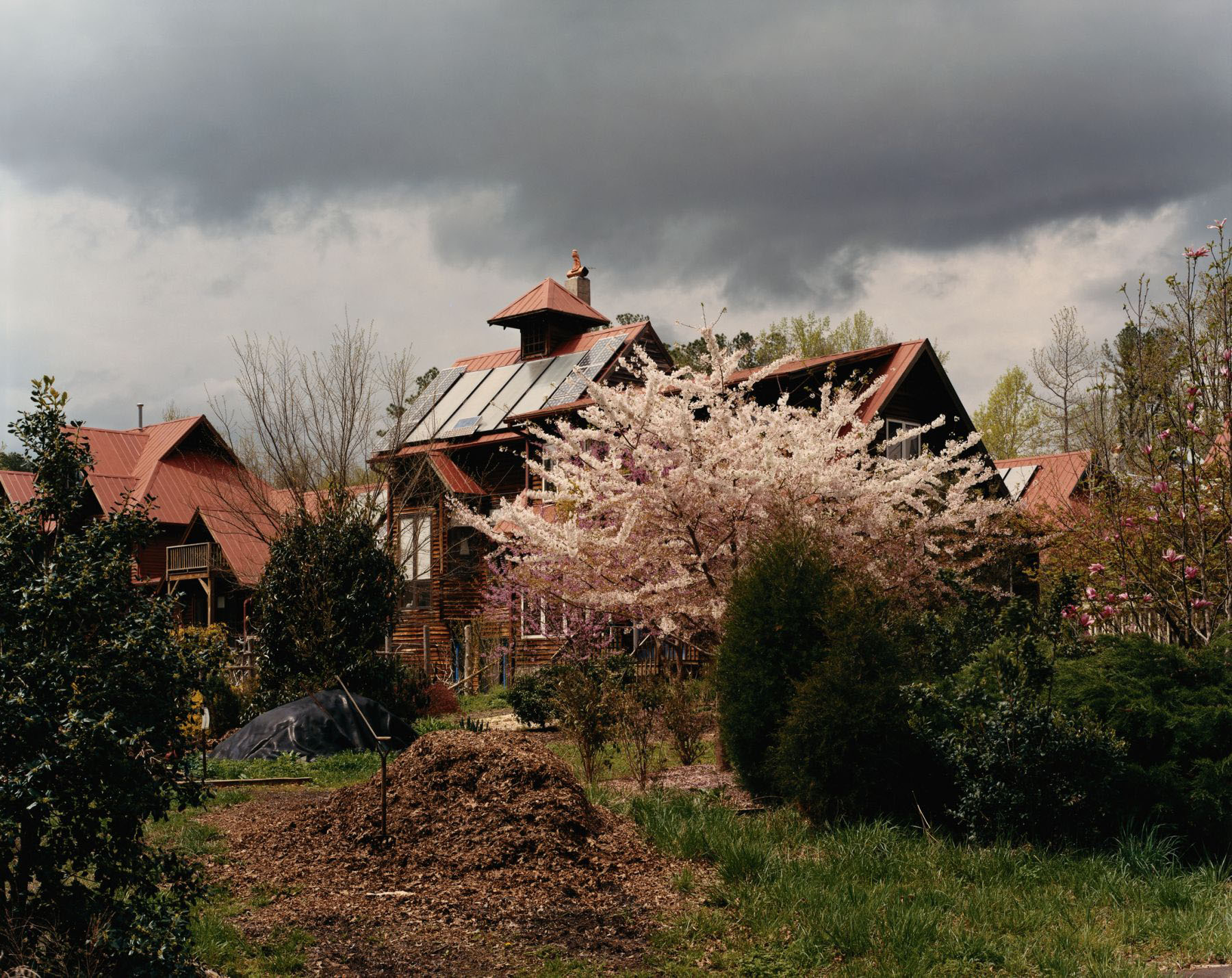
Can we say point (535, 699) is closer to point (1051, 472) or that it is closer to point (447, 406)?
point (447, 406)

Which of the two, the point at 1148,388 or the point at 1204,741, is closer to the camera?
the point at 1204,741

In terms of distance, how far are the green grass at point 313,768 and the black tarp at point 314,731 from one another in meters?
0.25

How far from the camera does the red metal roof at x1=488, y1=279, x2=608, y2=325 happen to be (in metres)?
26.4

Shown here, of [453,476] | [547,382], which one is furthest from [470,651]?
[547,382]

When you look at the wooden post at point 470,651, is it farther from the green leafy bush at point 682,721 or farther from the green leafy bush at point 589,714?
the green leafy bush at point 589,714

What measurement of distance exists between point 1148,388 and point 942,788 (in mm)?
5503

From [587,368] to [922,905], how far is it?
19245 millimetres

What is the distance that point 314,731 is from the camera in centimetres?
1204

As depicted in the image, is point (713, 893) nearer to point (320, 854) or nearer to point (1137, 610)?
point (320, 854)

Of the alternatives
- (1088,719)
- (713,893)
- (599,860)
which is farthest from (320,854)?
(1088,719)

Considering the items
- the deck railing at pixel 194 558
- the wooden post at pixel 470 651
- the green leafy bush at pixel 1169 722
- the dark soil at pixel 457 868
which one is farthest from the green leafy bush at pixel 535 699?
the deck railing at pixel 194 558

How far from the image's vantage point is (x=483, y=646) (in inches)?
938

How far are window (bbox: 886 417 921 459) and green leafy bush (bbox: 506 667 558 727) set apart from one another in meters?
9.15

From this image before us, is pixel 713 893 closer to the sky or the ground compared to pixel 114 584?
closer to the ground
